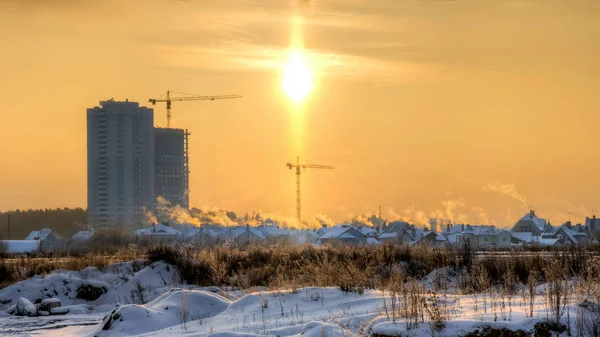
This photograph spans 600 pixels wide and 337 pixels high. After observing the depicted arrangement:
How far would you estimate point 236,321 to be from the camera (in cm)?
2139

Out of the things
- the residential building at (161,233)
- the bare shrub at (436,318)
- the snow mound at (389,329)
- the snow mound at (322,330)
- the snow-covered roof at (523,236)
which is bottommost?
the snow-covered roof at (523,236)

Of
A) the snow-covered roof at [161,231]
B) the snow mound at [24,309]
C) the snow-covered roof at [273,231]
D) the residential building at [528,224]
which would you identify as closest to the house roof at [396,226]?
the snow-covered roof at [273,231]

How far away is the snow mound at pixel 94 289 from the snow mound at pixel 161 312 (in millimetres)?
9220

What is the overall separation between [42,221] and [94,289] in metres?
154

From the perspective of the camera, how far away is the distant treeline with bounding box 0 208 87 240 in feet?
593

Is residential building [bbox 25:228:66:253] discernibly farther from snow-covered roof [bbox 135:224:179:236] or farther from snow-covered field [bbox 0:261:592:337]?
snow-covered field [bbox 0:261:592:337]

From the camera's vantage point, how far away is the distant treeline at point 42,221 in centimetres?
18088

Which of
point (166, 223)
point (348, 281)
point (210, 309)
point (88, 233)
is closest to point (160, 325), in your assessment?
point (210, 309)

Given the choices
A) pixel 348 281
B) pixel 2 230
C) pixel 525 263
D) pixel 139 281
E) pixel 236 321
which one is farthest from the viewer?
pixel 2 230

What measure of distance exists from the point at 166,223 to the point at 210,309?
402 feet

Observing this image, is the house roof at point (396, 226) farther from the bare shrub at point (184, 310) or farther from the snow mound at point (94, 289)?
the bare shrub at point (184, 310)

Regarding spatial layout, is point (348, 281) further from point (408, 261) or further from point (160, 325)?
point (408, 261)

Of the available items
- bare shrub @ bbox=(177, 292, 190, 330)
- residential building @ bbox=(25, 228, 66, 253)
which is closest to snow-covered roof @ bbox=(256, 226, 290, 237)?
residential building @ bbox=(25, 228, 66, 253)

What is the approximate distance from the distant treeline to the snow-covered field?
15042 cm
